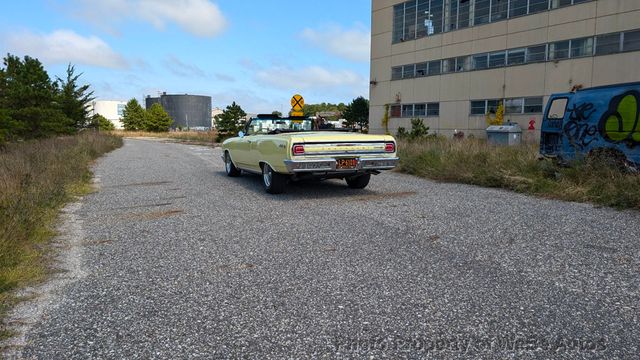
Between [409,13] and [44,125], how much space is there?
27600 millimetres

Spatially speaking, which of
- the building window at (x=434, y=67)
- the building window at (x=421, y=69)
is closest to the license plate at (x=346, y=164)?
the building window at (x=434, y=67)

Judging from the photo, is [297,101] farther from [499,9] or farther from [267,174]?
[499,9]

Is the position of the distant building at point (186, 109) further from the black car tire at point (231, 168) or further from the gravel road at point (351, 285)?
the gravel road at point (351, 285)

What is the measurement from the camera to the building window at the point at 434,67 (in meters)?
33.2

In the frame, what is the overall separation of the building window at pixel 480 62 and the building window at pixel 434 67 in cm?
296

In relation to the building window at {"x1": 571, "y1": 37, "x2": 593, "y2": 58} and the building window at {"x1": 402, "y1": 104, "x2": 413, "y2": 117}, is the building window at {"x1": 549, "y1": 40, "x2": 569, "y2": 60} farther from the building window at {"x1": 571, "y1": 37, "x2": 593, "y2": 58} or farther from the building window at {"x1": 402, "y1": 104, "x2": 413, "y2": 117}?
the building window at {"x1": 402, "y1": 104, "x2": 413, "y2": 117}

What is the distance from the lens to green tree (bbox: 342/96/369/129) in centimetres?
6022

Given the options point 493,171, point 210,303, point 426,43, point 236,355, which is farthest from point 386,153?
point 426,43

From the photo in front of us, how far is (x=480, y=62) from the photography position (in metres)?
30.5

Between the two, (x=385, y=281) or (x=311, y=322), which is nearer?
(x=311, y=322)

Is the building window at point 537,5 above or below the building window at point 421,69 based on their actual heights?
above

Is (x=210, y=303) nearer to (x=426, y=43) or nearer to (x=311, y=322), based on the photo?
(x=311, y=322)

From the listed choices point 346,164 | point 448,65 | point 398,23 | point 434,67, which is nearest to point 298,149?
point 346,164

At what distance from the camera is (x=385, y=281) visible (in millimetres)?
3895
